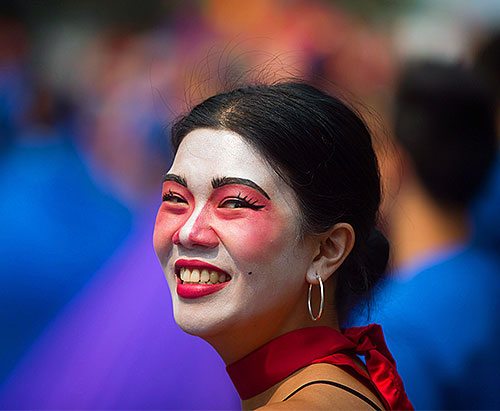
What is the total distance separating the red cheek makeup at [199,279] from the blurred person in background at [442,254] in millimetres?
1130

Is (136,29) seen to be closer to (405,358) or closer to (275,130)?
(405,358)

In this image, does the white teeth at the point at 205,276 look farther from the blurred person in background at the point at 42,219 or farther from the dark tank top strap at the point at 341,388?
the blurred person in background at the point at 42,219

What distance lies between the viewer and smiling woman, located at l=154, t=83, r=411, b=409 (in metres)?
2.11

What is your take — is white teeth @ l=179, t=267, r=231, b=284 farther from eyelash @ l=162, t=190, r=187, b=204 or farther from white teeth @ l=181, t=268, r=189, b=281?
eyelash @ l=162, t=190, r=187, b=204

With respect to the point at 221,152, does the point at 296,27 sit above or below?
above

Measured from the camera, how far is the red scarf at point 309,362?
2.20 m

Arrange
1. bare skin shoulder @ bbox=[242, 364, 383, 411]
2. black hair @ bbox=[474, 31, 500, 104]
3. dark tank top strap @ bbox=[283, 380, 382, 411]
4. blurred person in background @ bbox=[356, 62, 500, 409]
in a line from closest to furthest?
bare skin shoulder @ bbox=[242, 364, 383, 411]
dark tank top strap @ bbox=[283, 380, 382, 411]
blurred person in background @ bbox=[356, 62, 500, 409]
black hair @ bbox=[474, 31, 500, 104]

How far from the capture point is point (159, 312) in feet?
12.9

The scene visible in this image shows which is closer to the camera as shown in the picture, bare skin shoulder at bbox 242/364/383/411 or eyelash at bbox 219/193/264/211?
bare skin shoulder at bbox 242/364/383/411

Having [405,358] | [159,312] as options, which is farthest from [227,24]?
[405,358]

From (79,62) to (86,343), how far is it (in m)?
1.33

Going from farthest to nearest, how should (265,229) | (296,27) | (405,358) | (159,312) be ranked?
(296,27)
(159,312)
(405,358)
(265,229)

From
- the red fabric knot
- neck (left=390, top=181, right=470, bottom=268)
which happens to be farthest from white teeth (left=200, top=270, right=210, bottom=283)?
neck (left=390, top=181, right=470, bottom=268)

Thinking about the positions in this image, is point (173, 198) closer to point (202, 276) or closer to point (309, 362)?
point (202, 276)
